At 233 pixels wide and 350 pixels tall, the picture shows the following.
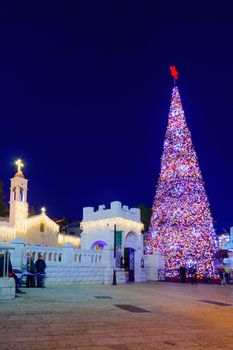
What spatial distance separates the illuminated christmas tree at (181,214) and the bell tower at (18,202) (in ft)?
50.2

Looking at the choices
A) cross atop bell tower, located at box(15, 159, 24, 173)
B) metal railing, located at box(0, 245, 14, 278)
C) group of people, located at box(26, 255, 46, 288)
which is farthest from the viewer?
cross atop bell tower, located at box(15, 159, 24, 173)

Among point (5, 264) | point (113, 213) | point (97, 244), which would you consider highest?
point (113, 213)

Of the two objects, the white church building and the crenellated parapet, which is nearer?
the white church building

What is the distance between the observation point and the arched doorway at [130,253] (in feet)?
98.7

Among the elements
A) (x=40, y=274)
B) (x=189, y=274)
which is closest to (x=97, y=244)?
(x=189, y=274)

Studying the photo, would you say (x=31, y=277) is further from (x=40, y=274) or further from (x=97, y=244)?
(x=97, y=244)

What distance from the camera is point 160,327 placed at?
8812 mm

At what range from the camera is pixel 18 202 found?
42.8m

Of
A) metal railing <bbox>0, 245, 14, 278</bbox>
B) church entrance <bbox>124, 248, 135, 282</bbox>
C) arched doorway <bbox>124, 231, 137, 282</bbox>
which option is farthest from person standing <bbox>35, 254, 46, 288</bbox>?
arched doorway <bbox>124, 231, 137, 282</bbox>

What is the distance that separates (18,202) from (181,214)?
18.5 metres

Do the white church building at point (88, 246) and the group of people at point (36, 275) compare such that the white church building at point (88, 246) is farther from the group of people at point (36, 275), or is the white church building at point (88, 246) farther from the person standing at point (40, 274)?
the person standing at point (40, 274)

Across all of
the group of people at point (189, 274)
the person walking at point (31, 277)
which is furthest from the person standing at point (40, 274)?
the group of people at point (189, 274)

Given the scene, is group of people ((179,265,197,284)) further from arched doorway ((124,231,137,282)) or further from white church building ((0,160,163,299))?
arched doorway ((124,231,137,282))

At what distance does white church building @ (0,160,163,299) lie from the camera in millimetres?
20875
